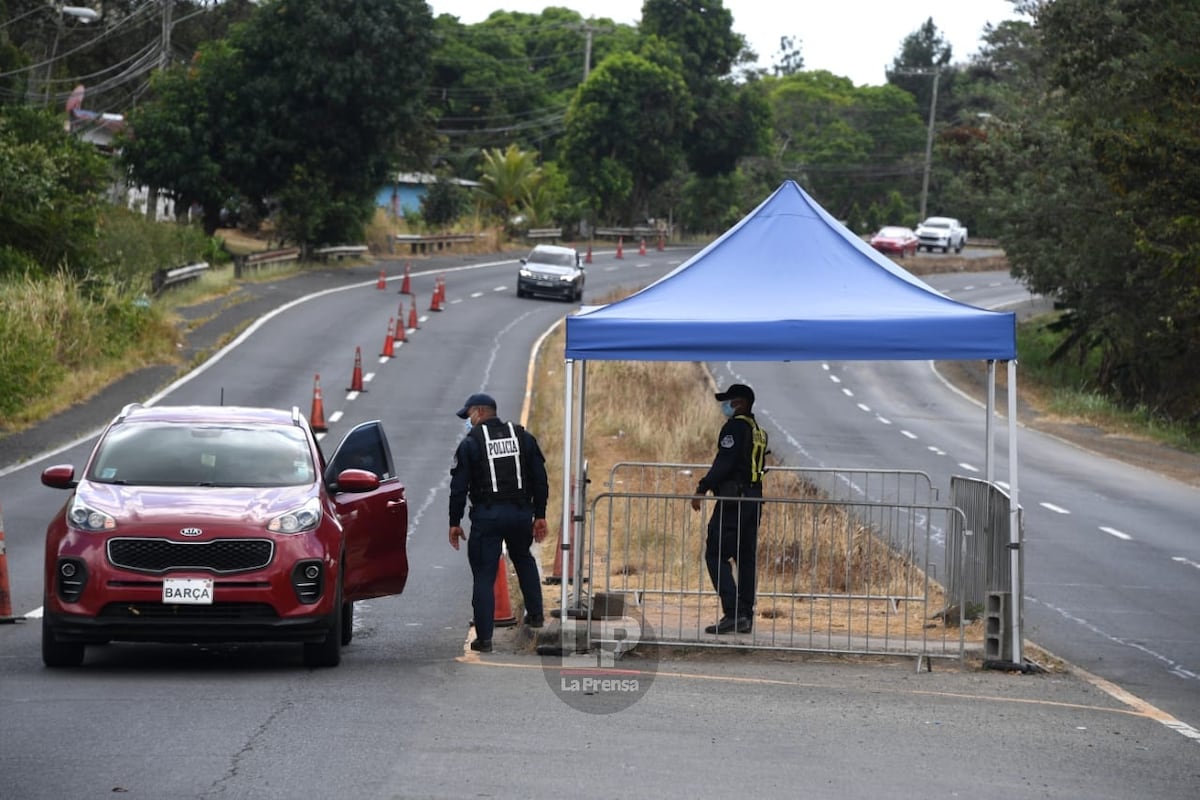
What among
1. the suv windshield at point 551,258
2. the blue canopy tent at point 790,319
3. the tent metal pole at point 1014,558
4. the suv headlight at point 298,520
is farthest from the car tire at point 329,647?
the suv windshield at point 551,258

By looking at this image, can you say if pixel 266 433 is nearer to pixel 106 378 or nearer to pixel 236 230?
pixel 106 378

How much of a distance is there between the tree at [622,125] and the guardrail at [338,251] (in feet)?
63.7

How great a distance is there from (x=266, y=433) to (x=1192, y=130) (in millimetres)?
10448

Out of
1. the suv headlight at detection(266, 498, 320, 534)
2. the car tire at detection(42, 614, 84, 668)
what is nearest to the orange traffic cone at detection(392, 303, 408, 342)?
the suv headlight at detection(266, 498, 320, 534)

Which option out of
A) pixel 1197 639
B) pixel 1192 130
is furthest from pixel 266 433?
pixel 1192 130

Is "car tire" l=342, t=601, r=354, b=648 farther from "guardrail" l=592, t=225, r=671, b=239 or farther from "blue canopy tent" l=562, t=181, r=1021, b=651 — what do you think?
"guardrail" l=592, t=225, r=671, b=239

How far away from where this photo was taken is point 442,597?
14.9 m

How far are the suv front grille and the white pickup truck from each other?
7455 cm

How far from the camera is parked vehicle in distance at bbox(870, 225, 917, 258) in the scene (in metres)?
76.4

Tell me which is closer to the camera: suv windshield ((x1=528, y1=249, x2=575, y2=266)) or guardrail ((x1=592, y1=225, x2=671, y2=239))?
suv windshield ((x1=528, y1=249, x2=575, y2=266))

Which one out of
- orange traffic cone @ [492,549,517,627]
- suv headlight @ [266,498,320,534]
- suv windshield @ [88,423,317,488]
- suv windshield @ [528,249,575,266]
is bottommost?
orange traffic cone @ [492,549,517,627]

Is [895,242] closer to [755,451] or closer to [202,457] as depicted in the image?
[755,451]

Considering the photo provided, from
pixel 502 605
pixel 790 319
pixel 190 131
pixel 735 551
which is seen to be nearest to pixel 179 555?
pixel 502 605

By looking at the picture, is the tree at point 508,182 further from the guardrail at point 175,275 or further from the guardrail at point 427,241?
the guardrail at point 175,275
